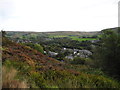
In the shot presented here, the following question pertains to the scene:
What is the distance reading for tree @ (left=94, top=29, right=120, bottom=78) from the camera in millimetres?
6066

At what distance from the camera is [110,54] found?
6.17 m

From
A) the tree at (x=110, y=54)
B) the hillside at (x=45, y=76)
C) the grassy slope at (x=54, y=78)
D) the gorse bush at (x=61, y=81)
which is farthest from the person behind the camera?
the tree at (x=110, y=54)

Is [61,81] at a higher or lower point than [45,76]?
higher

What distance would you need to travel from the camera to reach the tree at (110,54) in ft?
19.9

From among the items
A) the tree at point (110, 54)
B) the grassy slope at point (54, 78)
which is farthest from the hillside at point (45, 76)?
the tree at point (110, 54)

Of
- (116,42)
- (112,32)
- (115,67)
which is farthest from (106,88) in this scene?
(112,32)

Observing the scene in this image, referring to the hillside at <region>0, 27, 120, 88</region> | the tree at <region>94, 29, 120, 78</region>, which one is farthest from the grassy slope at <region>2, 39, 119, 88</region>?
the tree at <region>94, 29, 120, 78</region>

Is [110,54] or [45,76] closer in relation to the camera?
[45,76]

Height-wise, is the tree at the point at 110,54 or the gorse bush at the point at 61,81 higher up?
the tree at the point at 110,54

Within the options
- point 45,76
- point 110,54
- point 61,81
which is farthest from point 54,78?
point 110,54

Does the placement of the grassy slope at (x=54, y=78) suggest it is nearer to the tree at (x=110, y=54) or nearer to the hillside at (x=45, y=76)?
the hillside at (x=45, y=76)

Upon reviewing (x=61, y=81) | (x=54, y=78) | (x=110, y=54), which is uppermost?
(x=110, y=54)

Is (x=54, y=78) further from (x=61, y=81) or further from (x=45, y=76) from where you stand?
(x=61, y=81)

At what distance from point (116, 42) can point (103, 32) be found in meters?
1.04
